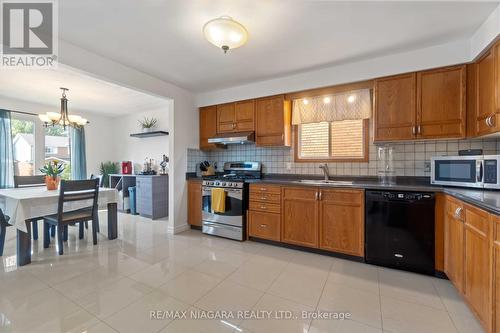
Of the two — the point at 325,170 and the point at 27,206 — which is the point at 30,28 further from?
the point at 325,170

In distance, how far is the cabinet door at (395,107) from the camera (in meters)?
2.42

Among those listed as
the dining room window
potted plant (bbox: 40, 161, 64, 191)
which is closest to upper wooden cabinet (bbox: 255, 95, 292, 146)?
potted plant (bbox: 40, 161, 64, 191)

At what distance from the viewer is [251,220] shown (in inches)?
125

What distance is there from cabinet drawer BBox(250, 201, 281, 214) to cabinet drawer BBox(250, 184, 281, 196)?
0.16m

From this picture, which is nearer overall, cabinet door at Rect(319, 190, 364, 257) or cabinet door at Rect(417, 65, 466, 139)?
cabinet door at Rect(417, 65, 466, 139)

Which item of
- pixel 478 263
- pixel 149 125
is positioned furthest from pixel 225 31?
pixel 149 125

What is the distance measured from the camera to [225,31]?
5.55 feet

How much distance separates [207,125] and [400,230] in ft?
10.6

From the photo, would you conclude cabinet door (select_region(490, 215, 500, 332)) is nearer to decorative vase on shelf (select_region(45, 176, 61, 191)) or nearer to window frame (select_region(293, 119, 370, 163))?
window frame (select_region(293, 119, 370, 163))

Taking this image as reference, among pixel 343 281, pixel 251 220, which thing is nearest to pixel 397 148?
pixel 343 281

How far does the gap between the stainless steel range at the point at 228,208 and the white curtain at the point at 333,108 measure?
1.10 m

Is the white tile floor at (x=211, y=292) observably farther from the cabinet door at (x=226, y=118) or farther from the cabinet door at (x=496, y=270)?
the cabinet door at (x=226, y=118)

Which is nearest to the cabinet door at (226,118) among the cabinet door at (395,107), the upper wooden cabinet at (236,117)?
the upper wooden cabinet at (236,117)

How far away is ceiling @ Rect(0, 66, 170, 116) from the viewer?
10.5 feet
